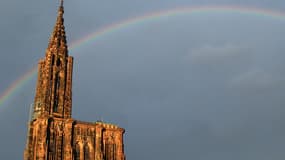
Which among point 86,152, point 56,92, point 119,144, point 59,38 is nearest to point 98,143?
point 86,152

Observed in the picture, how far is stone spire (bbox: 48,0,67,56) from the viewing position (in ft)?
285

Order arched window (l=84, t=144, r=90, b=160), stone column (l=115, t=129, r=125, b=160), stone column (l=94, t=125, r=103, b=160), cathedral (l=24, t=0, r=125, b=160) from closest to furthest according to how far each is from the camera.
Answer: cathedral (l=24, t=0, r=125, b=160)
arched window (l=84, t=144, r=90, b=160)
stone column (l=94, t=125, r=103, b=160)
stone column (l=115, t=129, r=125, b=160)

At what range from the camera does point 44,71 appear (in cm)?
8406

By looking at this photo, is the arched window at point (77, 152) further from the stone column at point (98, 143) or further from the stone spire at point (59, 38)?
the stone spire at point (59, 38)

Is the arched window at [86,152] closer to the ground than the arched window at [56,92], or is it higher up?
closer to the ground

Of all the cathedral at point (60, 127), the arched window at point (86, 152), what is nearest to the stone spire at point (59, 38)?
the cathedral at point (60, 127)

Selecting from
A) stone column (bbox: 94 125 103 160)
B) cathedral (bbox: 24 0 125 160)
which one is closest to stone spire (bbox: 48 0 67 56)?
cathedral (bbox: 24 0 125 160)

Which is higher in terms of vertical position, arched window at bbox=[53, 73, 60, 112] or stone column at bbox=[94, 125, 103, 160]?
arched window at bbox=[53, 73, 60, 112]

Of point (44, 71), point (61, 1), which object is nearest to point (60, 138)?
point (44, 71)

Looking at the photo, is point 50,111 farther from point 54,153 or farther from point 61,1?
point 61,1

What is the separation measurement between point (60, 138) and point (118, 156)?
1107cm

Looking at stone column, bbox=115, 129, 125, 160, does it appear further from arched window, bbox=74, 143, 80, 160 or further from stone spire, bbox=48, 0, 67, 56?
stone spire, bbox=48, 0, 67, 56

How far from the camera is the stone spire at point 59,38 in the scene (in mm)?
86875

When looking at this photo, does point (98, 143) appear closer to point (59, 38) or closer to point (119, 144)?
point (119, 144)
